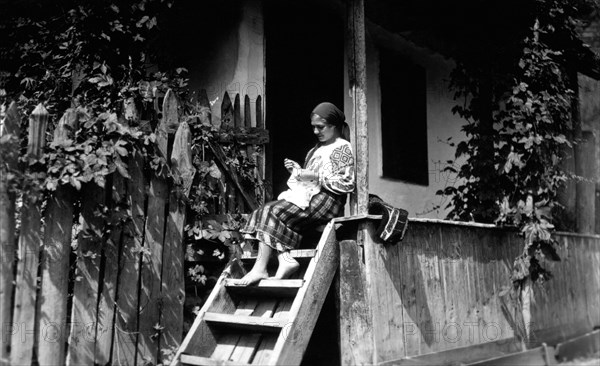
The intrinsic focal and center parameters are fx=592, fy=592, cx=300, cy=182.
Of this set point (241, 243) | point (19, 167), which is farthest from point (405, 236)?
point (19, 167)

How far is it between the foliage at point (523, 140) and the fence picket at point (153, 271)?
11.3 ft

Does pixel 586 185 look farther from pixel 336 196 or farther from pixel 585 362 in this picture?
pixel 336 196

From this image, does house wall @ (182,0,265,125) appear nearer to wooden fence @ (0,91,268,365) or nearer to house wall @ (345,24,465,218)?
wooden fence @ (0,91,268,365)

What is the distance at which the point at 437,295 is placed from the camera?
5.18 m

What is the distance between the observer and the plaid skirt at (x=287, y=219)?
4.50m

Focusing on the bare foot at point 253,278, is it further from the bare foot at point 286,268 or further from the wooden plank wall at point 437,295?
the wooden plank wall at point 437,295

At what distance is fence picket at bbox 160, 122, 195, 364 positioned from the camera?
14.6 ft

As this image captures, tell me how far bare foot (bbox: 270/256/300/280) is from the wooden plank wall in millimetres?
365

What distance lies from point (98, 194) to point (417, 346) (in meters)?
2.80

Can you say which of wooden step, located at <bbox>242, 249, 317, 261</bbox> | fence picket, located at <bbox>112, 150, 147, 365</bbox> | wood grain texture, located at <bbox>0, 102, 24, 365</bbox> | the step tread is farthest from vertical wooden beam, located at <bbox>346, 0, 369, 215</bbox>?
wood grain texture, located at <bbox>0, 102, 24, 365</bbox>

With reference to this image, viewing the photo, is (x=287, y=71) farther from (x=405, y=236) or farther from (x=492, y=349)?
(x=492, y=349)

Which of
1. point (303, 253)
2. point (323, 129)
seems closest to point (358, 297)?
point (303, 253)

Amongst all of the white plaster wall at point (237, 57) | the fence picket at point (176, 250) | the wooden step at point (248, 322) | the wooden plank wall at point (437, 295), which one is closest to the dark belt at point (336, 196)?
the wooden plank wall at point (437, 295)

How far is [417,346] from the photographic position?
489 cm
